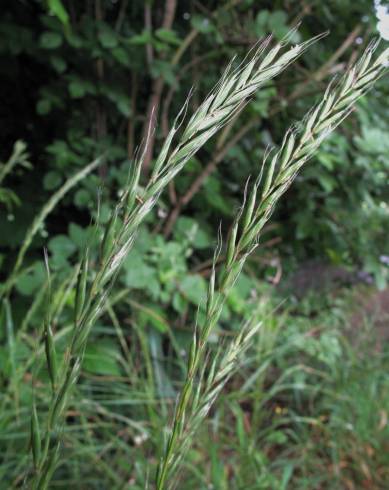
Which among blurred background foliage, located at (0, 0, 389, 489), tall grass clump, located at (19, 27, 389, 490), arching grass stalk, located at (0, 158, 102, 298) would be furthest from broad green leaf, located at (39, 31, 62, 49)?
tall grass clump, located at (19, 27, 389, 490)

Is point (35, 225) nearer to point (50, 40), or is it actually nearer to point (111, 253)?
point (111, 253)

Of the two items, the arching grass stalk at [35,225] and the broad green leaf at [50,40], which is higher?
the broad green leaf at [50,40]

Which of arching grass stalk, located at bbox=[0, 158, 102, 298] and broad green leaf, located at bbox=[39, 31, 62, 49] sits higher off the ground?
broad green leaf, located at bbox=[39, 31, 62, 49]

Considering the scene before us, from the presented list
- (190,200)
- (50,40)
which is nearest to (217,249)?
(50,40)

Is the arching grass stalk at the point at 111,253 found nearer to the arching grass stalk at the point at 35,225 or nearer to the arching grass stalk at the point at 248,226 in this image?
the arching grass stalk at the point at 248,226

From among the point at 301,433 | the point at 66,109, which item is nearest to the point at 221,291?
the point at 66,109

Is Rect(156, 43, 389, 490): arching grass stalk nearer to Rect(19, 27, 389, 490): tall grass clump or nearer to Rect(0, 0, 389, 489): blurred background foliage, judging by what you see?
Rect(19, 27, 389, 490): tall grass clump

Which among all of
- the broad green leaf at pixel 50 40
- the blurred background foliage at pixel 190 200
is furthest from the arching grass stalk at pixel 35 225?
the broad green leaf at pixel 50 40
